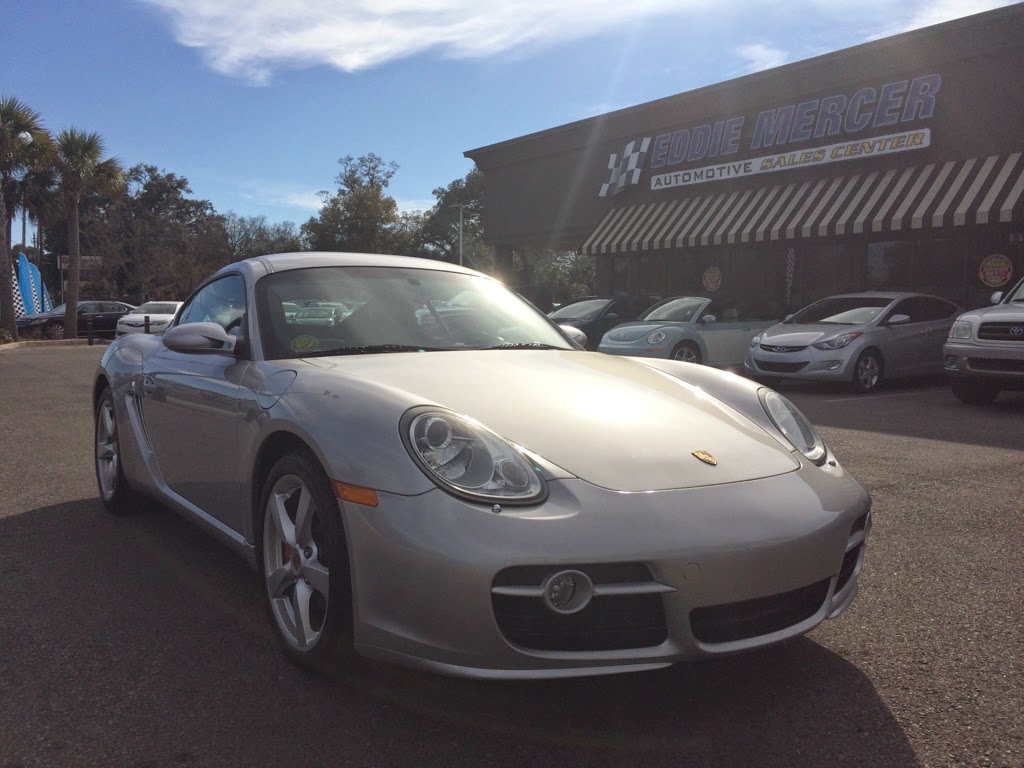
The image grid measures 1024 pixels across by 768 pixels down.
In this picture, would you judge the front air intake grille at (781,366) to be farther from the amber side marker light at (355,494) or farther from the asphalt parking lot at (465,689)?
the amber side marker light at (355,494)

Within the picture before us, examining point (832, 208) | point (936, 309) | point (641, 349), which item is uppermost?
point (832, 208)

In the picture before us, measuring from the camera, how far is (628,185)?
23.6 m

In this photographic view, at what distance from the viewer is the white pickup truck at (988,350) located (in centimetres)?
909

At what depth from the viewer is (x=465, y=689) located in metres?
2.62

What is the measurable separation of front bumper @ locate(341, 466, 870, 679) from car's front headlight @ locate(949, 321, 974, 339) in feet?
27.3

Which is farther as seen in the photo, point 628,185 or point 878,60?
point 628,185

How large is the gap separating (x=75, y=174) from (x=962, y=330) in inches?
1157

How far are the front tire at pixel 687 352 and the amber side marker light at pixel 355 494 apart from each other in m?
11.1

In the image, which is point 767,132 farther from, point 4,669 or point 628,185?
point 4,669

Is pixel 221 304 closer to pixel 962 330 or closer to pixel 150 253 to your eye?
pixel 962 330

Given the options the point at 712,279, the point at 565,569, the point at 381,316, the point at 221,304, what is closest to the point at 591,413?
the point at 565,569

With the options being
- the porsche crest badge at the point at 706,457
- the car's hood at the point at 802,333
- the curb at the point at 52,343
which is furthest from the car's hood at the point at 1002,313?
the curb at the point at 52,343

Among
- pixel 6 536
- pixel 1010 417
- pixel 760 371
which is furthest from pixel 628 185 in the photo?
pixel 6 536

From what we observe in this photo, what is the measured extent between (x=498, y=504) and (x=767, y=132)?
65.2 feet
